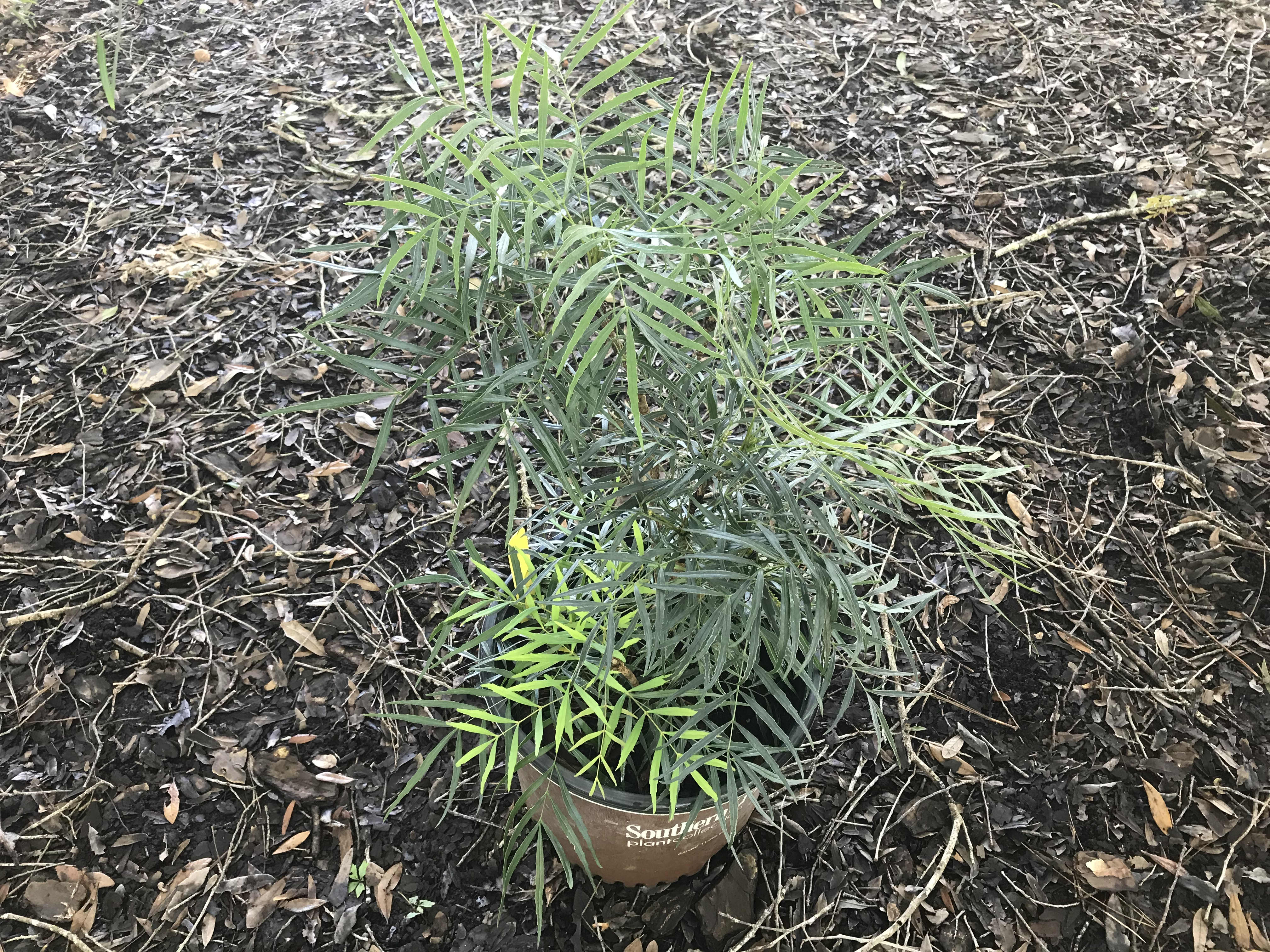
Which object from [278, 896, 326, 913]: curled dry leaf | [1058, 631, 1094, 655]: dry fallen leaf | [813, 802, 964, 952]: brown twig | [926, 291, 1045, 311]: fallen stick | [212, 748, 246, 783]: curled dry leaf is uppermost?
[926, 291, 1045, 311]: fallen stick

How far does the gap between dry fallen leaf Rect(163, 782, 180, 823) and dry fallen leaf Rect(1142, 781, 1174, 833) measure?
161 centimetres

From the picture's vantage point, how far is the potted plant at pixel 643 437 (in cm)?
71

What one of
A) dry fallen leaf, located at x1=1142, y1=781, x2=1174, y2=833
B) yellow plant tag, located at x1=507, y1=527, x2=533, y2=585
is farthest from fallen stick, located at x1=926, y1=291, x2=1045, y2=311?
yellow plant tag, located at x1=507, y1=527, x2=533, y2=585

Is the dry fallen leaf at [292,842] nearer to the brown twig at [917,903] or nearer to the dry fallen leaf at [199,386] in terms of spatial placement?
the brown twig at [917,903]

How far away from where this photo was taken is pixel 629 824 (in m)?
1.08

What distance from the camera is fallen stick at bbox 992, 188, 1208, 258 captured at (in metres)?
2.14

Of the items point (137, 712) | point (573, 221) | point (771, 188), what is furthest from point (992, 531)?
point (137, 712)

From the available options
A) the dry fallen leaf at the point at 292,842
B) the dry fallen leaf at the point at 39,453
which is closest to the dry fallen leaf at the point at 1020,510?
the dry fallen leaf at the point at 292,842

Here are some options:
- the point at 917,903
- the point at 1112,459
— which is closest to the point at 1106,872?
the point at 917,903

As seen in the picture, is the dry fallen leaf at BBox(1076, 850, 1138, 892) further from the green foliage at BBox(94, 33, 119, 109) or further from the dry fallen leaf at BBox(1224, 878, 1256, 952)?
the green foliage at BBox(94, 33, 119, 109)

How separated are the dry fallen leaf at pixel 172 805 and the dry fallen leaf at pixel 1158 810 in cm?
161

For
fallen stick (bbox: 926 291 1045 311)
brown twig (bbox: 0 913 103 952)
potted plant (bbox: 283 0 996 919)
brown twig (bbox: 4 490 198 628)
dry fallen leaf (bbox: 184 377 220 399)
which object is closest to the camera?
potted plant (bbox: 283 0 996 919)

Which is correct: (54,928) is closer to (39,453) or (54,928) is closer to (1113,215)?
(39,453)

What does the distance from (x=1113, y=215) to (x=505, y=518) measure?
1685 mm
